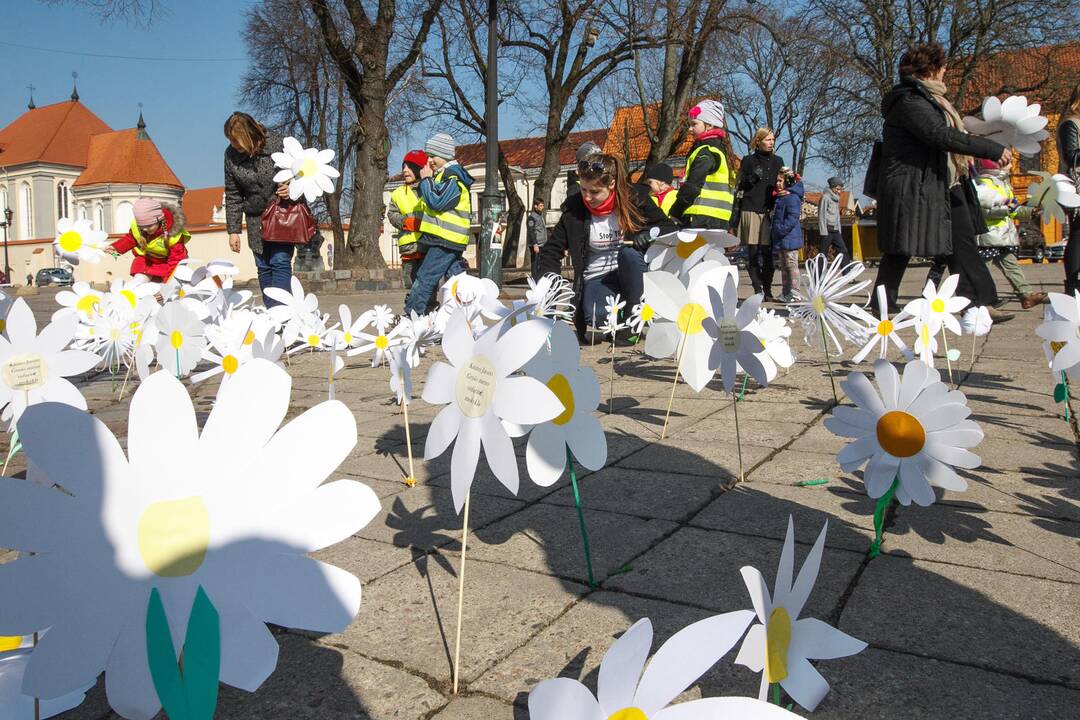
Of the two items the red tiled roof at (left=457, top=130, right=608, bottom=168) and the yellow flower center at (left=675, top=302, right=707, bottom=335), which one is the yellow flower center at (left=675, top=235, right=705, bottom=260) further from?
the red tiled roof at (left=457, top=130, right=608, bottom=168)

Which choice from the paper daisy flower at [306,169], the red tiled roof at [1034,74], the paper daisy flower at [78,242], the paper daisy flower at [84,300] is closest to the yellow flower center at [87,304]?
the paper daisy flower at [84,300]

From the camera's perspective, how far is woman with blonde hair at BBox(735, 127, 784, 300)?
28.1ft

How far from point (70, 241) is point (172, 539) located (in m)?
3.72

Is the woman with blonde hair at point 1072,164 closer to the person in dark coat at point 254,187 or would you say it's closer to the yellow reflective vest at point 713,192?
the yellow reflective vest at point 713,192

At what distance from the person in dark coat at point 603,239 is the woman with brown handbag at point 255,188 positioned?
1.93 meters

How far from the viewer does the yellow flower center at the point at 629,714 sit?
2.77 ft

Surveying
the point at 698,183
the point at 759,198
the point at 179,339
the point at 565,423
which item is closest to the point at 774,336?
the point at 565,423

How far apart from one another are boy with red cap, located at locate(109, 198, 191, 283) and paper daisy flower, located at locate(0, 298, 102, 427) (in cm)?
446

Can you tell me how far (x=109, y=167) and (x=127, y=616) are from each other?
70177 mm

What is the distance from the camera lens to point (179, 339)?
3121 mm

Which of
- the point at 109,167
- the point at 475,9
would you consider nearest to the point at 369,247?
the point at 475,9

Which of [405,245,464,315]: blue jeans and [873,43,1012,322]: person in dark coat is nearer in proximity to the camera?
[873,43,1012,322]: person in dark coat

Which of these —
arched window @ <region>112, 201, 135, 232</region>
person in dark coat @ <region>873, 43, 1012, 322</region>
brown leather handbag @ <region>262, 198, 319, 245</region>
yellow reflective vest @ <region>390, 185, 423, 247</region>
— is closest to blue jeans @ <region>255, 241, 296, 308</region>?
brown leather handbag @ <region>262, 198, 319, 245</region>

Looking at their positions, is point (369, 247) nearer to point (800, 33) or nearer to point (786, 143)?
point (800, 33)
